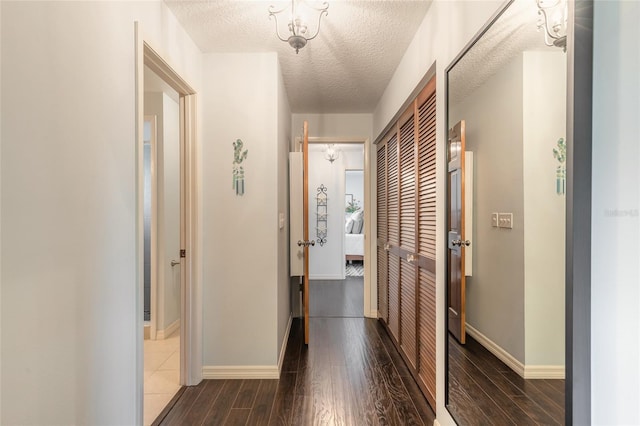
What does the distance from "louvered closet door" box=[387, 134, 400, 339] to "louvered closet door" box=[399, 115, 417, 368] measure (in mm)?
129

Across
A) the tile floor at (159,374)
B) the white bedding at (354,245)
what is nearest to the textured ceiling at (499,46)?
the tile floor at (159,374)

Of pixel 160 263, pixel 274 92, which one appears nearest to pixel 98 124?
pixel 274 92

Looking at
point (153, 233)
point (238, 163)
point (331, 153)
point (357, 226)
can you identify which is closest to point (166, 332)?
point (153, 233)

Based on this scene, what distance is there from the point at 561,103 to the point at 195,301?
2.35 meters

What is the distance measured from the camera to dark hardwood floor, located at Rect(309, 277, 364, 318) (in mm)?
4004

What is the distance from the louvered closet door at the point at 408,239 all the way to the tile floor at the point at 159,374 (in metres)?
1.81

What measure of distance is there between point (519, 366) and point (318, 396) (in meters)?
1.47

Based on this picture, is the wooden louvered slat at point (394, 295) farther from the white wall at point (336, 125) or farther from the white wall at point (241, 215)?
the white wall at point (336, 125)

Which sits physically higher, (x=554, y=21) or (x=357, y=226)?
(x=554, y=21)

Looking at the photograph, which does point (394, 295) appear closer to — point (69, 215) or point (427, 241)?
point (427, 241)

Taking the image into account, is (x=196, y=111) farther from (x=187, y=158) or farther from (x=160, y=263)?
(x=160, y=263)

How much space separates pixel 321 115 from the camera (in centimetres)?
389

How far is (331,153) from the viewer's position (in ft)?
18.8

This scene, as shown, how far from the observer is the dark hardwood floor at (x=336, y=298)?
400 centimetres
